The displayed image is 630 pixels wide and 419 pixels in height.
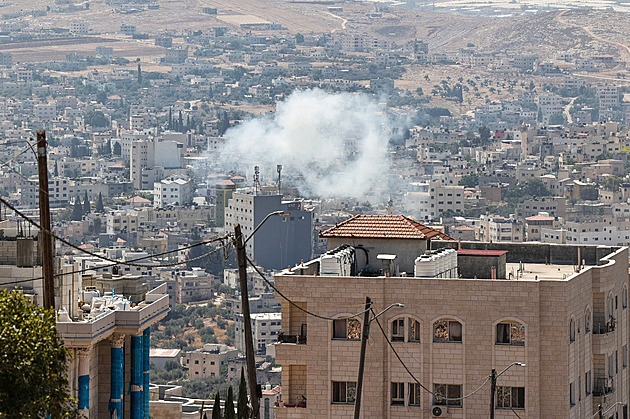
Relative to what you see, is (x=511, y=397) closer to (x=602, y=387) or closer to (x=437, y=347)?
(x=437, y=347)

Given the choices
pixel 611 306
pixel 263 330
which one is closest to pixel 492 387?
pixel 611 306

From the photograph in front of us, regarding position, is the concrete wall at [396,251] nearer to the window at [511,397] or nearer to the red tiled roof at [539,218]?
the window at [511,397]

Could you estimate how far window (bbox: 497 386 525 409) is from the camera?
30062mm

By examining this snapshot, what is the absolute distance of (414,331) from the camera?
30.5 m

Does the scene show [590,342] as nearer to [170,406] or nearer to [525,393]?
[525,393]

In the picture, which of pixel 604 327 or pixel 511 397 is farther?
pixel 604 327

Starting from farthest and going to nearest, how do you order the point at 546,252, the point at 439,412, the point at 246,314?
the point at 546,252
the point at 439,412
the point at 246,314

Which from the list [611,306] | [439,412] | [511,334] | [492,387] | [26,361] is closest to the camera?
[26,361]

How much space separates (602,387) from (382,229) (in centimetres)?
543

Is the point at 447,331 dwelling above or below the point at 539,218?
above

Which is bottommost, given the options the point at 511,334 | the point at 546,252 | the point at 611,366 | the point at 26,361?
the point at 611,366

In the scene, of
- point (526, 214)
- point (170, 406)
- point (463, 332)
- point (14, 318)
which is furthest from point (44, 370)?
point (526, 214)

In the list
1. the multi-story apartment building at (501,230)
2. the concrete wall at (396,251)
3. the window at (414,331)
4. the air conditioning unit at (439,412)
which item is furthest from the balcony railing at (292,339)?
the multi-story apartment building at (501,230)

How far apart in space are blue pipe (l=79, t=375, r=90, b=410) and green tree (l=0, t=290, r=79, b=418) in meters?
15.1
